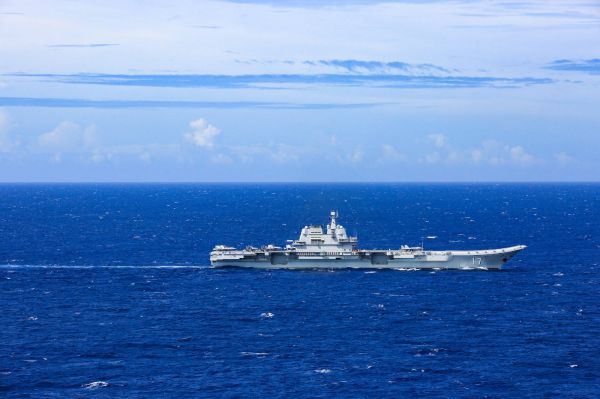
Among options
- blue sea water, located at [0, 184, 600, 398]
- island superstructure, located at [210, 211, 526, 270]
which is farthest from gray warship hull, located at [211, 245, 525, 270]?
blue sea water, located at [0, 184, 600, 398]

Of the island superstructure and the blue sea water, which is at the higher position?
the island superstructure

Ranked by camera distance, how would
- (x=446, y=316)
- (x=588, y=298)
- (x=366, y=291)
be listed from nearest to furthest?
(x=446, y=316) → (x=588, y=298) → (x=366, y=291)

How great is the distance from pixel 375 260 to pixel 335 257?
7.66m

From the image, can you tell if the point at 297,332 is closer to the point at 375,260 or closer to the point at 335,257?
the point at 335,257

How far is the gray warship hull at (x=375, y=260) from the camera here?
168 m

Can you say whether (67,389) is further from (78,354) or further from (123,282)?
(123,282)

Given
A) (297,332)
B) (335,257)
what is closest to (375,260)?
(335,257)

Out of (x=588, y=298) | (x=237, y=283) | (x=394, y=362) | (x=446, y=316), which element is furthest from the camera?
(x=237, y=283)

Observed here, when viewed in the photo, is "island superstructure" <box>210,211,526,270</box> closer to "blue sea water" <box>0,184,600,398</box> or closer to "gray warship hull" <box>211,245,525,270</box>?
"gray warship hull" <box>211,245,525,270</box>

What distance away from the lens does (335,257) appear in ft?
563

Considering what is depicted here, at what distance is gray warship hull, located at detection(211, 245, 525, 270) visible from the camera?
16788cm

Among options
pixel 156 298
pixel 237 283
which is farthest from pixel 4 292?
pixel 237 283

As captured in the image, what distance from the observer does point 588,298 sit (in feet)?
447

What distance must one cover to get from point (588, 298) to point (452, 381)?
5317cm
